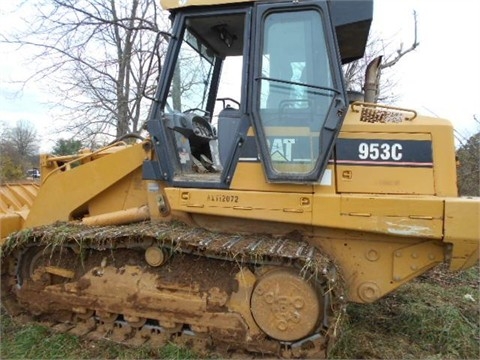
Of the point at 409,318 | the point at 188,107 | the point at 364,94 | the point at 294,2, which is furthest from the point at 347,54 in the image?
the point at 409,318

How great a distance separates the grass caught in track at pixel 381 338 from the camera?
3736 millimetres

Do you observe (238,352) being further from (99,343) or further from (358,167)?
(358,167)

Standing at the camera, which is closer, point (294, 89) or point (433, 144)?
point (433, 144)

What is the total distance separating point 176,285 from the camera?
373 centimetres

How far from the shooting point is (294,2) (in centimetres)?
348

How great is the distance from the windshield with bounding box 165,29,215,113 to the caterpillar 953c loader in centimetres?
6

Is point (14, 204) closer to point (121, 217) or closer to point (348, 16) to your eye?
point (121, 217)

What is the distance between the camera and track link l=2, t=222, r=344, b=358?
3422 millimetres

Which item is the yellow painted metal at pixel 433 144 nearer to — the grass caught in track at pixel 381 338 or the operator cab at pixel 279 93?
the operator cab at pixel 279 93

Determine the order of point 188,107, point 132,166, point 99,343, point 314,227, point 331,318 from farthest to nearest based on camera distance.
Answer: point 188,107 → point 132,166 → point 99,343 → point 314,227 → point 331,318

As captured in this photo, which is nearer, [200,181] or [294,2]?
[294,2]

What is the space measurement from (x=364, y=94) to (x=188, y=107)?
177cm

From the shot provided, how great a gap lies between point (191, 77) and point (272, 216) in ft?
6.20

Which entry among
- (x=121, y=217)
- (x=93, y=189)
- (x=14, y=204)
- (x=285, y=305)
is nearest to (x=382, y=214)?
(x=285, y=305)
